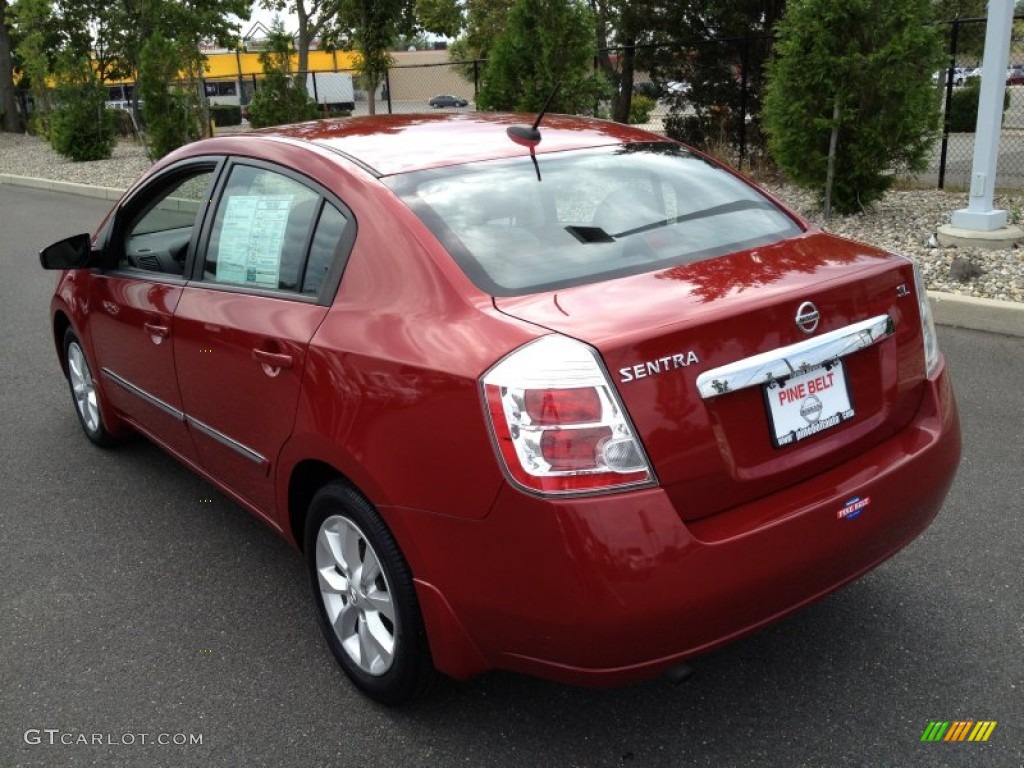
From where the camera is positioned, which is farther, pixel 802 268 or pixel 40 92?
pixel 40 92

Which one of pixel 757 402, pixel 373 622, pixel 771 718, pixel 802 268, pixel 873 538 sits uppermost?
pixel 802 268

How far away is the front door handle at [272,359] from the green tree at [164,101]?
1832cm

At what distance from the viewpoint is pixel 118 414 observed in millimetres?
4715

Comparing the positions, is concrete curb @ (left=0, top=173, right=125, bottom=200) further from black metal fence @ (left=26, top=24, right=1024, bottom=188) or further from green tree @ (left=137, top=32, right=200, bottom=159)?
black metal fence @ (left=26, top=24, right=1024, bottom=188)

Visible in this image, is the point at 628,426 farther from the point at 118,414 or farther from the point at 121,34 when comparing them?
the point at 121,34

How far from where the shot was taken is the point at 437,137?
11.2 ft

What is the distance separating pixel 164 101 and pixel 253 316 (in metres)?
18.9

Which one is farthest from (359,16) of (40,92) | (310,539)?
(310,539)

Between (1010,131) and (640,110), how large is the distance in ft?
27.3

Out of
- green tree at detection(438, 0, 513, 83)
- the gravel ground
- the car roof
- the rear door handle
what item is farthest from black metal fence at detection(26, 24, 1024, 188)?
green tree at detection(438, 0, 513, 83)

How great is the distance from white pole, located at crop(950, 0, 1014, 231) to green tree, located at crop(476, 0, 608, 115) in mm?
5795

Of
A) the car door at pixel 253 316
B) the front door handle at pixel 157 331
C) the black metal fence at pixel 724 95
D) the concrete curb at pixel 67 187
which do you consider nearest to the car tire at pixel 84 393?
the front door handle at pixel 157 331

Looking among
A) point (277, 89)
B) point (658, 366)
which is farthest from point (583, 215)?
point (277, 89)

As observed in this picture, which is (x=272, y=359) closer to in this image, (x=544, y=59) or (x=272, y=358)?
(x=272, y=358)
